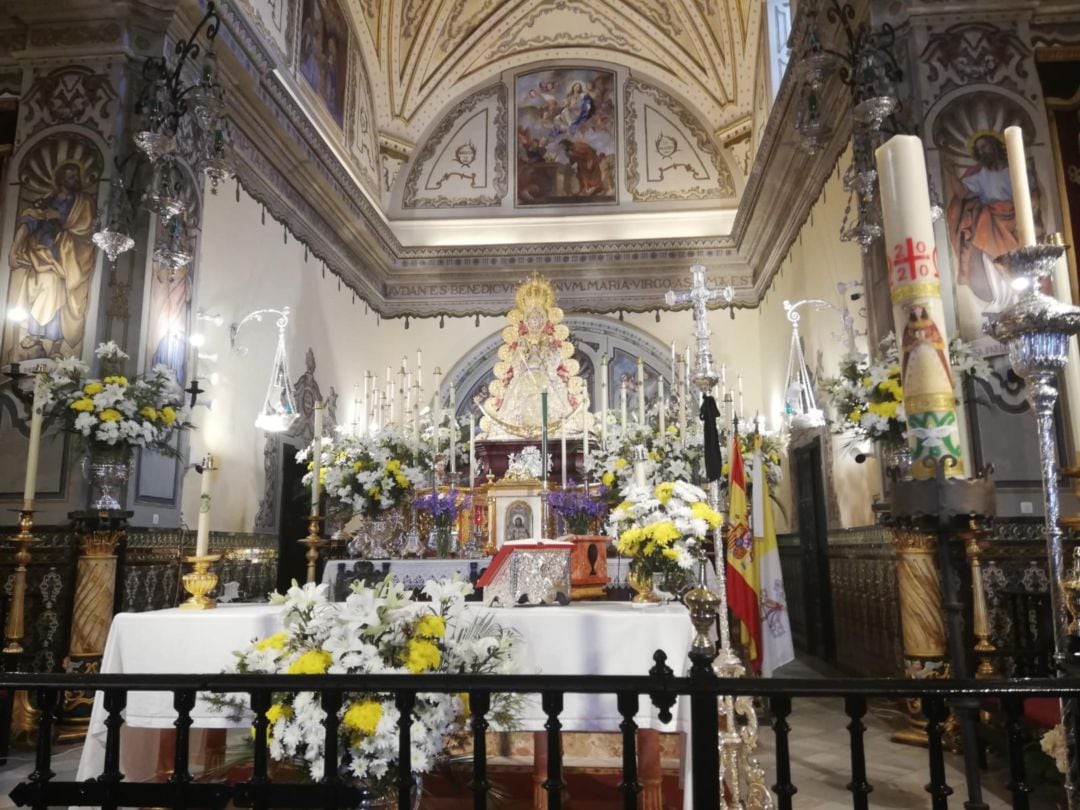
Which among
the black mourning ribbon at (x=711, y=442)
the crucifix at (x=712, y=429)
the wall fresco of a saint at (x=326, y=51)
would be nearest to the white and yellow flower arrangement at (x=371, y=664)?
the crucifix at (x=712, y=429)

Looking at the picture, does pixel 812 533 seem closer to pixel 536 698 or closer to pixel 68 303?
pixel 536 698

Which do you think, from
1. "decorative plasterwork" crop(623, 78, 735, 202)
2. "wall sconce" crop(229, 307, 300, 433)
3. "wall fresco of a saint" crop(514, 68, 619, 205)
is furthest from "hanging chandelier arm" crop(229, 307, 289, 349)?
"decorative plasterwork" crop(623, 78, 735, 202)

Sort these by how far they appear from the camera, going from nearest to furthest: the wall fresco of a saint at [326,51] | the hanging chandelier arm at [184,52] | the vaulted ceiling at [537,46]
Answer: the hanging chandelier arm at [184,52] → the wall fresco of a saint at [326,51] → the vaulted ceiling at [537,46]

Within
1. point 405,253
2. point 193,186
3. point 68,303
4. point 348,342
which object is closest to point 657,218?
point 405,253

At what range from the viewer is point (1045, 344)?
2.16m

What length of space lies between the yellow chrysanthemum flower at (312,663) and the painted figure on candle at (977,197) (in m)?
5.24

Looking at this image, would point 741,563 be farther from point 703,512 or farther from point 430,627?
point 430,627

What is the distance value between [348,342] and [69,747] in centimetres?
771

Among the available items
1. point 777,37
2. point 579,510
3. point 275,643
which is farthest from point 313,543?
point 777,37

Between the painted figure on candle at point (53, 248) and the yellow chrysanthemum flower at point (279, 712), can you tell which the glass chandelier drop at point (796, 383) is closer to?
the painted figure on candle at point (53, 248)

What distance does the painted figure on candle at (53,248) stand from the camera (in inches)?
247

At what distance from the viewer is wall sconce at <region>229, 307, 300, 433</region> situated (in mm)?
8633

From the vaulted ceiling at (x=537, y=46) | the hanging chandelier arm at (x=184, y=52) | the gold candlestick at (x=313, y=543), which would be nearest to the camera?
the gold candlestick at (x=313, y=543)

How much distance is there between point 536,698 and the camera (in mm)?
2869
